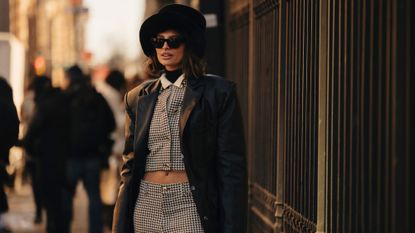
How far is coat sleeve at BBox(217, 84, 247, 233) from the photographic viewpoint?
5211 mm

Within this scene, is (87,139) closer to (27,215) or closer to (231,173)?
(27,215)

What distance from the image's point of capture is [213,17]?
10688 millimetres

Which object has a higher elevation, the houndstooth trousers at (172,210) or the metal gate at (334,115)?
the metal gate at (334,115)

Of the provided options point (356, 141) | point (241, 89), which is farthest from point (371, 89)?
point (241, 89)

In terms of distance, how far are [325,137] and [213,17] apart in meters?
5.50

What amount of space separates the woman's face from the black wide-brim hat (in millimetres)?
37

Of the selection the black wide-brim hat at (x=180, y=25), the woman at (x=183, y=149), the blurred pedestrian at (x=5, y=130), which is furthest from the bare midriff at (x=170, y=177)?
the blurred pedestrian at (x=5, y=130)

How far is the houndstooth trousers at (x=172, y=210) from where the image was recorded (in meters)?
5.21

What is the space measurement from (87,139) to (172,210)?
6079 millimetres

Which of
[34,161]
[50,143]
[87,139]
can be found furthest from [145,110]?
[34,161]

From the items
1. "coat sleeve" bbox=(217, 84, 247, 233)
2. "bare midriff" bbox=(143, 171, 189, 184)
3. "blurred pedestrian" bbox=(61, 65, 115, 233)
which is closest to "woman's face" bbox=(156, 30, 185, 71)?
"coat sleeve" bbox=(217, 84, 247, 233)

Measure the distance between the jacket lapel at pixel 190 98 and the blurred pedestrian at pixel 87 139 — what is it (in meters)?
5.89

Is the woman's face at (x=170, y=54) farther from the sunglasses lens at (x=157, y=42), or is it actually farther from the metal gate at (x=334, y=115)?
the metal gate at (x=334, y=115)

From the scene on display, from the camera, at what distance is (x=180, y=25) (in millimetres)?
5422
